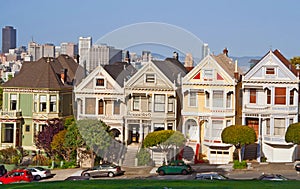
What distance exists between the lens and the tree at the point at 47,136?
142 feet

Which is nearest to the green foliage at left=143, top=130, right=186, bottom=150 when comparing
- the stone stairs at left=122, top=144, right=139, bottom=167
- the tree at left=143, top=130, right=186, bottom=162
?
the tree at left=143, top=130, right=186, bottom=162

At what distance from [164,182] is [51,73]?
25.3 m

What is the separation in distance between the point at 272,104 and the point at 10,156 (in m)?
17.5

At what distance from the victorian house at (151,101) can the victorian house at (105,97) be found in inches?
20.4

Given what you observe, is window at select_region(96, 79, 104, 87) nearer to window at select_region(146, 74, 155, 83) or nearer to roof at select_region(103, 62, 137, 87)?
roof at select_region(103, 62, 137, 87)

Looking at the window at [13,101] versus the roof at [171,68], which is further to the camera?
the window at [13,101]

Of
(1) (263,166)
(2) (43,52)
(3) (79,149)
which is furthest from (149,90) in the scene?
(2) (43,52)

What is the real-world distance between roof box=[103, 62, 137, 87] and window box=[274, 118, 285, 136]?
962cm

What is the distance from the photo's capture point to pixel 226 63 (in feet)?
147

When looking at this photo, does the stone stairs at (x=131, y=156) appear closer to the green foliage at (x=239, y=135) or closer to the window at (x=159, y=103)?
the window at (x=159, y=103)

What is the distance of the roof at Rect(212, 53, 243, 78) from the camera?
4225 cm

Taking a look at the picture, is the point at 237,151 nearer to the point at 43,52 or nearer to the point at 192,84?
the point at 192,84

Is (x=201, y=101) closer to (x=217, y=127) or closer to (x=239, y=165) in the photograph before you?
(x=217, y=127)

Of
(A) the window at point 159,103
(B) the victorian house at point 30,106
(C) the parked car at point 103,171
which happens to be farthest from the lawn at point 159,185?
(B) the victorian house at point 30,106
